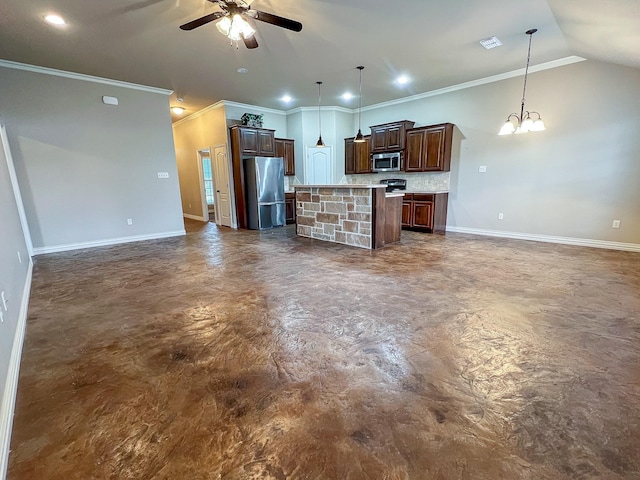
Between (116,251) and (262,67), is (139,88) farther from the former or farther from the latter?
(116,251)

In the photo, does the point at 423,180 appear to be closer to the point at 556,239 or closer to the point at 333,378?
the point at 556,239

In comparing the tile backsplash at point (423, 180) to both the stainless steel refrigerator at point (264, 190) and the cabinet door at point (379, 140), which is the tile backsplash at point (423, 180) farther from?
the stainless steel refrigerator at point (264, 190)

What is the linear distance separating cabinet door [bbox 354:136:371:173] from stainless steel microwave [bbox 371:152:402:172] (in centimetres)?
20

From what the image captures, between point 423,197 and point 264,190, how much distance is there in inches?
143

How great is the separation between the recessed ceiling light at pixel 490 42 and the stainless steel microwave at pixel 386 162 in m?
2.70

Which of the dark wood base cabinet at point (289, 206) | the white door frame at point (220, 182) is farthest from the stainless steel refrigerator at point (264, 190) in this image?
the white door frame at point (220, 182)

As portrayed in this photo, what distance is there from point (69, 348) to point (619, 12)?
573cm

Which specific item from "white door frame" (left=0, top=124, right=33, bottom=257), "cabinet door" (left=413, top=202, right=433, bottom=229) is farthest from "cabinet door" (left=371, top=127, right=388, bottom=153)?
"white door frame" (left=0, top=124, right=33, bottom=257)

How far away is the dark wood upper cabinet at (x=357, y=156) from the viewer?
7.42 meters

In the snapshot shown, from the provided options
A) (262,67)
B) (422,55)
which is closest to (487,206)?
(422,55)

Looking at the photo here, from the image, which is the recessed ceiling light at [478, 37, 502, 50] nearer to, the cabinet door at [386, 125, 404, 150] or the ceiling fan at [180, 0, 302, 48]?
the cabinet door at [386, 125, 404, 150]

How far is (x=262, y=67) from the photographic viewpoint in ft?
15.9

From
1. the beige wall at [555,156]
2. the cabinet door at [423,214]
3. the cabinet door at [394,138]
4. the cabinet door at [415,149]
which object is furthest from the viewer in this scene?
the cabinet door at [394,138]

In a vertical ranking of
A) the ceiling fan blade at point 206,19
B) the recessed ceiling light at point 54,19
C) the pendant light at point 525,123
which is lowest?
the pendant light at point 525,123
